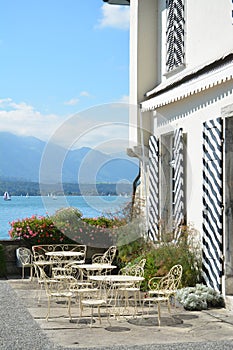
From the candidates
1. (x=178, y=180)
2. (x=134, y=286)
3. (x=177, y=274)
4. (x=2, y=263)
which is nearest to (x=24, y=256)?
(x=2, y=263)

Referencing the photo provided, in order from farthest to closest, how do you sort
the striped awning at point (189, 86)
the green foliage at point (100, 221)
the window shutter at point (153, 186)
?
the green foliage at point (100, 221)
the window shutter at point (153, 186)
the striped awning at point (189, 86)

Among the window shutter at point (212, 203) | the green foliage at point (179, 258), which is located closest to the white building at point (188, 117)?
the window shutter at point (212, 203)

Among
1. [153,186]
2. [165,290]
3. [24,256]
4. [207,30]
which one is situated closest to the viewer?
[165,290]

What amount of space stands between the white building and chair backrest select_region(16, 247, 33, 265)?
112 inches

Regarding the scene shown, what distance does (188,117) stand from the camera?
13117 mm

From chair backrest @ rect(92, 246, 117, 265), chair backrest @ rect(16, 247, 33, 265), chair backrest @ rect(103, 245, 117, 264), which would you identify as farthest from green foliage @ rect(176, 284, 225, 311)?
chair backrest @ rect(16, 247, 33, 265)

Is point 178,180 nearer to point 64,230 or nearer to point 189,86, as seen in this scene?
point 189,86

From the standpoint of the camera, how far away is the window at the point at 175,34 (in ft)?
45.8

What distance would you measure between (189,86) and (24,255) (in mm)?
5735

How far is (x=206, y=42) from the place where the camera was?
12.5 m

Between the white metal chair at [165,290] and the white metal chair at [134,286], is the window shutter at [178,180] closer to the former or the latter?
the white metal chair at [134,286]

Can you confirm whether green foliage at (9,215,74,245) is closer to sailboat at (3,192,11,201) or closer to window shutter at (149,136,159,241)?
window shutter at (149,136,159,241)

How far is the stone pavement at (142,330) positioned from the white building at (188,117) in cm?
115

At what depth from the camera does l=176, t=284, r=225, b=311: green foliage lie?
36.4 ft
